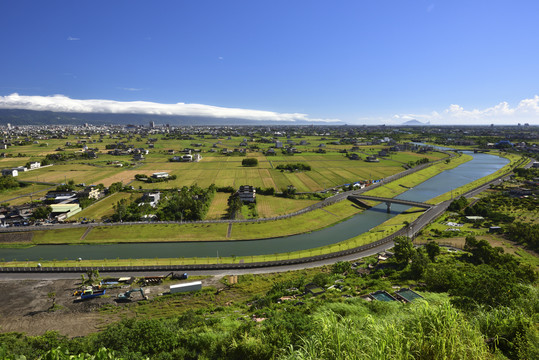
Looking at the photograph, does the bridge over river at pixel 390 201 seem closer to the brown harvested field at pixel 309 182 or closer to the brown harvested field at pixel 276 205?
the brown harvested field at pixel 309 182

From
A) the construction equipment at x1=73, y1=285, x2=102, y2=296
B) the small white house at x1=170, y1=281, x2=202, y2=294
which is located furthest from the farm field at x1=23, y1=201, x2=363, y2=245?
the small white house at x1=170, y1=281, x2=202, y2=294

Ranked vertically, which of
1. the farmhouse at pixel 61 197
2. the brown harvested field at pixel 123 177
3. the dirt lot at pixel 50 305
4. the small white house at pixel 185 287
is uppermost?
the brown harvested field at pixel 123 177

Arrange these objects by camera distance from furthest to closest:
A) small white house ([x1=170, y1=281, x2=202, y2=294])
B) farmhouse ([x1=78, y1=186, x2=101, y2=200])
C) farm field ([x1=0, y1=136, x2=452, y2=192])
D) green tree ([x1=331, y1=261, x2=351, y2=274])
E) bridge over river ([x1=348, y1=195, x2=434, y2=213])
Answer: farm field ([x1=0, y1=136, x2=452, y2=192]) → farmhouse ([x1=78, y1=186, x2=101, y2=200]) → bridge over river ([x1=348, y1=195, x2=434, y2=213]) → green tree ([x1=331, y1=261, x2=351, y2=274]) → small white house ([x1=170, y1=281, x2=202, y2=294])

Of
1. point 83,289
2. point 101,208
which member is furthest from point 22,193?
point 83,289

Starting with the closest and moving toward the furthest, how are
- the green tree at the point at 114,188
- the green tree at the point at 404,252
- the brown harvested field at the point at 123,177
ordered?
the green tree at the point at 404,252, the green tree at the point at 114,188, the brown harvested field at the point at 123,177

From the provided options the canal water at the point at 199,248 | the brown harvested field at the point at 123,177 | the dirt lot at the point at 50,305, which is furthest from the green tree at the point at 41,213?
the brown harvested field at the point at 123,177

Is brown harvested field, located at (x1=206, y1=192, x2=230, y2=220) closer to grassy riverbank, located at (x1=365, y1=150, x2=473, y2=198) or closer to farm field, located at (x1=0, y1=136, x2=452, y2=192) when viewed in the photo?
farm field, located at (x1=0, y1=136, x2=452, y2=192)
